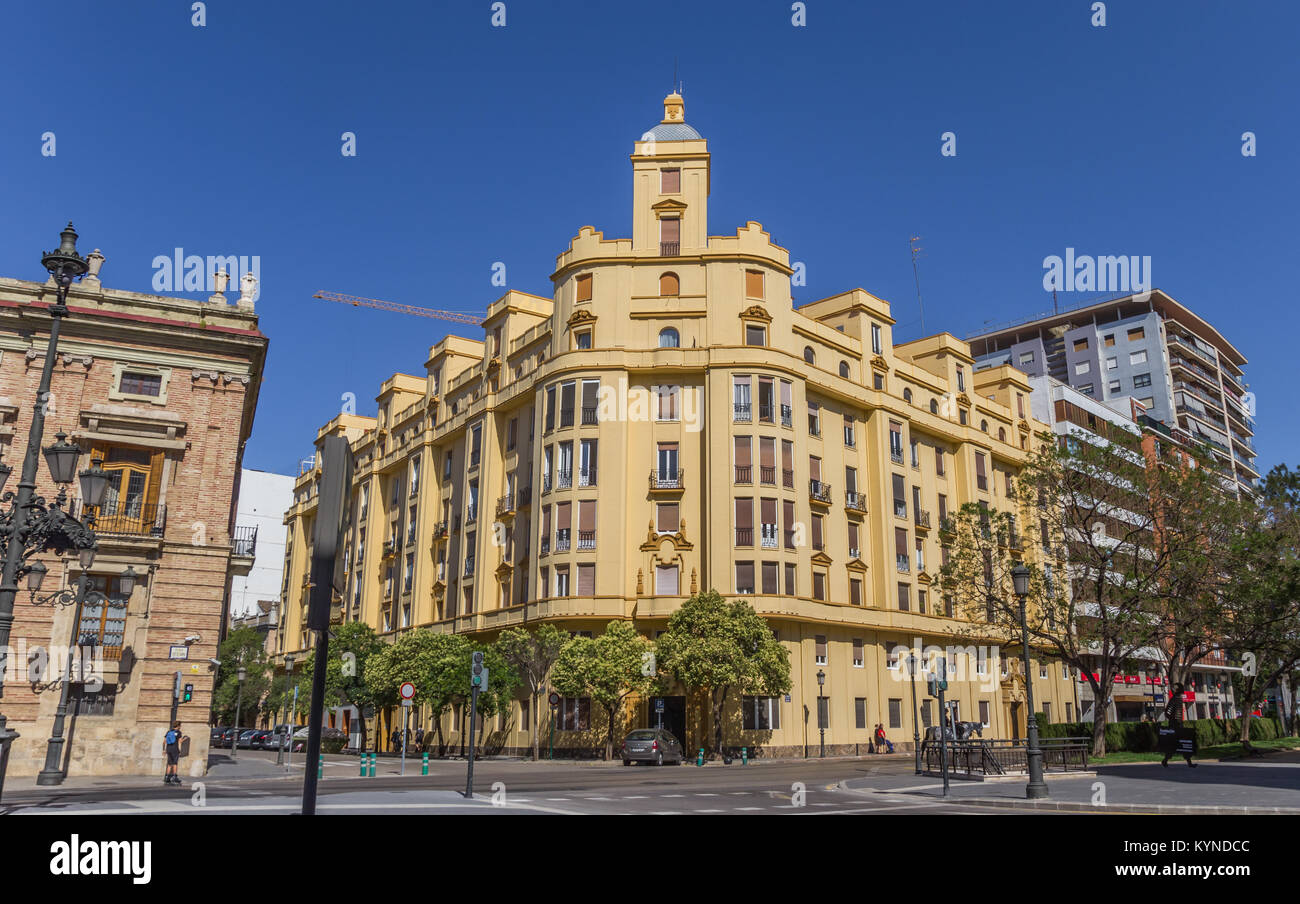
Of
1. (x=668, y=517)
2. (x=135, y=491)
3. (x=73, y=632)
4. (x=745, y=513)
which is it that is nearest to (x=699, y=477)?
(x=668, y=517)

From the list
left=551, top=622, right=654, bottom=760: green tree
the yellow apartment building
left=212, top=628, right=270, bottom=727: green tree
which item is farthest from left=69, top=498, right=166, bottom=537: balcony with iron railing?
left=212, top=628, right=270, bottom=727: green tree

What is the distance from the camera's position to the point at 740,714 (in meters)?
42.7

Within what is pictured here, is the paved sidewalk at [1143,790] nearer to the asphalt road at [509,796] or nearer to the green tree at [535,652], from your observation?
the asphalt road at [509,796]

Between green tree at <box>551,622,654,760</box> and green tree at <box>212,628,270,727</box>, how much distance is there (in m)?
40.0

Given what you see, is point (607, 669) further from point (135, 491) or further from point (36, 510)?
point (36, 510)

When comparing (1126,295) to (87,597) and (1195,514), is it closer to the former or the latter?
(1195,514)

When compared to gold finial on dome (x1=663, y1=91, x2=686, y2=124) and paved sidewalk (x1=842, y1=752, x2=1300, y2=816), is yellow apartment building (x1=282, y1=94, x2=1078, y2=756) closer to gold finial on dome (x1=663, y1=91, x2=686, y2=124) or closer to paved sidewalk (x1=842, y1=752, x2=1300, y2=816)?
gold finial on dome (x1=663, y1=91, x2=686, y2=124)

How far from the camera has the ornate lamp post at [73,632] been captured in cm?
2220

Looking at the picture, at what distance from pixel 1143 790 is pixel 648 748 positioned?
20222 millimetres

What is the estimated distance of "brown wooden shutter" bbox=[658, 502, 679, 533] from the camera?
46.8m

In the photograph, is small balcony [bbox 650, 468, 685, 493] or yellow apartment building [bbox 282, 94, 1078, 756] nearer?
yellow apartment building [bbox 282, 94, 1078, 756]

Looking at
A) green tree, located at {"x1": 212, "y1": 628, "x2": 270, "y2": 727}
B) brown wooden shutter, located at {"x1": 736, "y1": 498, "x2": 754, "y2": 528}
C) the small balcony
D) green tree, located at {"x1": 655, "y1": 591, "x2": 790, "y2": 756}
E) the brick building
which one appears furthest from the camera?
green tree, located at {"x1": 212, "y1": 628, "x2": 270, "y2": 727}
